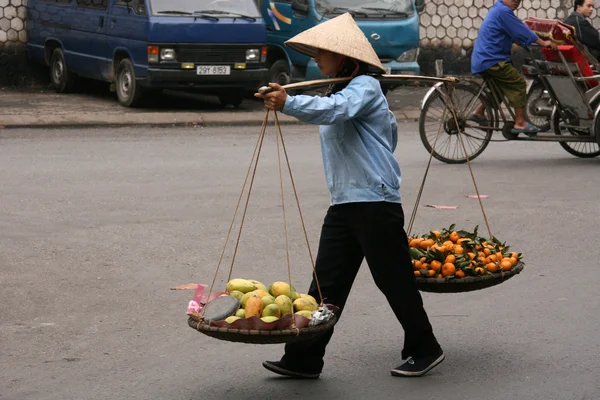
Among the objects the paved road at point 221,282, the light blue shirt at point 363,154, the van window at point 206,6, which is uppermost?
the light blue shirt at point 363,154

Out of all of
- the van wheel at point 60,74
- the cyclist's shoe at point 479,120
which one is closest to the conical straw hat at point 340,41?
the cyclist's shoe at point 479,120

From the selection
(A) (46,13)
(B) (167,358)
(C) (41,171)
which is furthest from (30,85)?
(B) (167,358)

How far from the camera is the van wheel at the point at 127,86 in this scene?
16.0m

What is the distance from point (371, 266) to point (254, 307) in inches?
26.6

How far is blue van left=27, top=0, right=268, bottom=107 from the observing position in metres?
15.5

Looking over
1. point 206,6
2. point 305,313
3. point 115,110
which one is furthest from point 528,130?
point 305,313

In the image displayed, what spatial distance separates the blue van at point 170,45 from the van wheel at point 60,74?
2.27ft

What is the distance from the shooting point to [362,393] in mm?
4973

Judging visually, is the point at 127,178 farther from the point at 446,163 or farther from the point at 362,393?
the point at 362,393

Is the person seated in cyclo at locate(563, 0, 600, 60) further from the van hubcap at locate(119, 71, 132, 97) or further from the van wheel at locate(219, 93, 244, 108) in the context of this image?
the van hubcap at locate(119, 71, 132, 97)

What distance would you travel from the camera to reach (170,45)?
50.9ft

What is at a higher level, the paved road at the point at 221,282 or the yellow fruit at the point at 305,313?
the yellow fruit at the point at 305,313

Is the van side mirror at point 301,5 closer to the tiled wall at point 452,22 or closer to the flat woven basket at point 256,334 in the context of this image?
the tiled wall at point 452,22

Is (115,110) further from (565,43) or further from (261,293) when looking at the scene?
(261,293)
